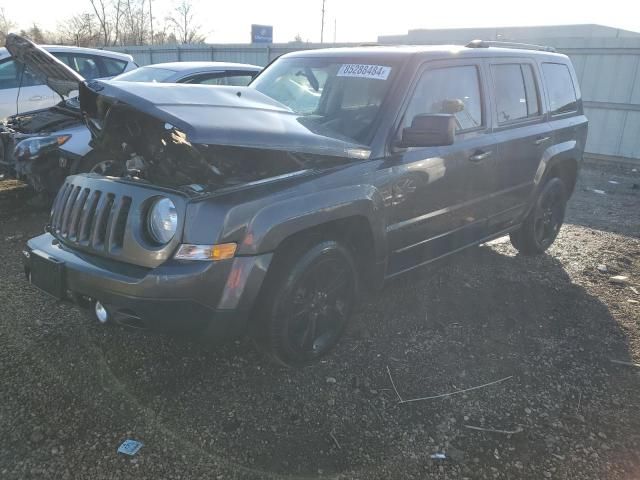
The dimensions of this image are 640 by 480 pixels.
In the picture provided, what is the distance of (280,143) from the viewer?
2.61m

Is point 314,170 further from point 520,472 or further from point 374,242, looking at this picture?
point 520,472

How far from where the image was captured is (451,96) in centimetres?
365

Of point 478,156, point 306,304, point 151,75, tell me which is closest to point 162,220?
point 306,304

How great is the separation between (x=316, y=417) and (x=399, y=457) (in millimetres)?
476

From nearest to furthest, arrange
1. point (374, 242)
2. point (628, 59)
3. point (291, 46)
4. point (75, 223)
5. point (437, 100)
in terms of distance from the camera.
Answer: point (75, 223), point (374, 242), point (437, 100), point (628, 59), point (291, 46)

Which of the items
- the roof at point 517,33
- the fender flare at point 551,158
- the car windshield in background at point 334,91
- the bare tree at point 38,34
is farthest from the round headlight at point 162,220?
the bare tree at point 38,34

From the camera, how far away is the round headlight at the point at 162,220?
2469mm

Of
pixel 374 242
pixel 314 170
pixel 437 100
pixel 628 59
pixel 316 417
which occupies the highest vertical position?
pixel 628 59

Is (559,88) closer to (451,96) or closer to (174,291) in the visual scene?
(451,96)

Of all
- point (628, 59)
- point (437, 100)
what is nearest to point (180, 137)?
point (437, 100)

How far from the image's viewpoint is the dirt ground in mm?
2316

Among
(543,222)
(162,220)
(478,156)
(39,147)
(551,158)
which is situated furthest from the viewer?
(39,147)

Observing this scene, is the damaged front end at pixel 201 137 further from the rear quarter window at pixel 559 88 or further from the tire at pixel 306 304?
the rear quarter window at pixel 559 88

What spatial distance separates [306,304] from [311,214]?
0.56 metres
